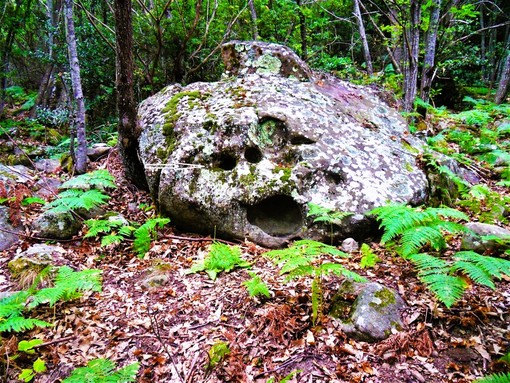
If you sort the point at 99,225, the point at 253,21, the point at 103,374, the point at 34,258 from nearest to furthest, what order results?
the point at 103,374 → the point at 34,258 → the point at 99,225 → the point at 253,21

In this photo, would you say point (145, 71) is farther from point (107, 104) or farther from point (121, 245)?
point (121, 245)

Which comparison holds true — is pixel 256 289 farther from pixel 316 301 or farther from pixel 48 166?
pixel 48 166

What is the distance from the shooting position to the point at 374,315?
281 centimetres

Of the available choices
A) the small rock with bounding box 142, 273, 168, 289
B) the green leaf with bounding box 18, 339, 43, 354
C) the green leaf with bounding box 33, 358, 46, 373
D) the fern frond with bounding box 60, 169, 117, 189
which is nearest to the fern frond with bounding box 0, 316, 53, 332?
the green leaf with bounding box 18, 339, 43, 354

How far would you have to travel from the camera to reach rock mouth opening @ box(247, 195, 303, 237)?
15.4 ft

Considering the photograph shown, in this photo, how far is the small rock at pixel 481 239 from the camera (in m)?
3.41

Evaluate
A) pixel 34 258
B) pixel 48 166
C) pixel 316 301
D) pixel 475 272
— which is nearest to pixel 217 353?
pixel 316 301

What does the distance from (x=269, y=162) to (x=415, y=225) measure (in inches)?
89.4

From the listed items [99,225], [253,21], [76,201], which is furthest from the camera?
[253,21]

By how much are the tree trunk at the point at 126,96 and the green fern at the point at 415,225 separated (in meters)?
4.43

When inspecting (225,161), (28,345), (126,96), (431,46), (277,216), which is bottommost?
(28,345)

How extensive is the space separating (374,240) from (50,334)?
3977 millimetres

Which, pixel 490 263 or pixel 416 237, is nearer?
pixel 490 263

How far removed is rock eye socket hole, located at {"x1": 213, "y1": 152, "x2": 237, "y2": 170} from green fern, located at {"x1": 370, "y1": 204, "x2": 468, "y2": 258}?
2.37 meters
